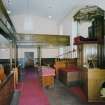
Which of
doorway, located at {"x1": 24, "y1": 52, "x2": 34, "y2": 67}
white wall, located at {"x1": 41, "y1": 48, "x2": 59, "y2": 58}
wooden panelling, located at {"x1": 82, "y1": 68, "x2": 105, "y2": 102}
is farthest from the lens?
white wall, located at {"x1": 41, "y1": 48, "x2": 59, "y2": 58}

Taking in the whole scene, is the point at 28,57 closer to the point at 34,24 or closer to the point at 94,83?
the point at 34,24

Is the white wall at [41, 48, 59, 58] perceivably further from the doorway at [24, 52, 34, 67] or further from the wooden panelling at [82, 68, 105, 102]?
the wooden panelling at [82, 68, 105, 102]

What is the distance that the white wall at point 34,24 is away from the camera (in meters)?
15.7

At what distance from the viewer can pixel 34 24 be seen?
53.0 feet

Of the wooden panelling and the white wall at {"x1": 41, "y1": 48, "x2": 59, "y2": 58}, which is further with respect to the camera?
the white wall at {"x1": 41, "y1": 48, "x2": 59, "y2": 58}

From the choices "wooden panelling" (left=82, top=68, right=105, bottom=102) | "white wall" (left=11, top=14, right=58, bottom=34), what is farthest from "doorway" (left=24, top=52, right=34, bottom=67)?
"wooden panelling" (left=82, top=68, right=105, bottom=102)

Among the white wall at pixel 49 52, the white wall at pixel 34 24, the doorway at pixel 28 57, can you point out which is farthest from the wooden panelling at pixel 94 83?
the white wall at pixel 34 24

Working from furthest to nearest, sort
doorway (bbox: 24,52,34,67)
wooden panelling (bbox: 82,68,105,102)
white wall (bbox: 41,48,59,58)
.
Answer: white wall (bbox: 41,48,59,58) < doorway (bbox: 24,52,34,67) < wooden panelling (bbox: 82,68,105,102)

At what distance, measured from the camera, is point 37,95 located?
6.73 metres

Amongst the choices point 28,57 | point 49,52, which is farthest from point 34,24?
point 28,57

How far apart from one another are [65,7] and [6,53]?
6.67 meters

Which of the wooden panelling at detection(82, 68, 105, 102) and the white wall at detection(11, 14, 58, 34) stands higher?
the white wall at detection(11, 14, 58, 34)

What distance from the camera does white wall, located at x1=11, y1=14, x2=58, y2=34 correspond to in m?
15.7

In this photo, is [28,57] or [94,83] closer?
[94,83]
